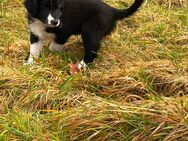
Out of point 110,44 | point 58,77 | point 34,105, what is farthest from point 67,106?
point 110,44

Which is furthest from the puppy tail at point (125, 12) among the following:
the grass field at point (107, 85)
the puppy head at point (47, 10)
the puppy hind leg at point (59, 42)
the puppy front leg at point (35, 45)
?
the puppy front leg at point (35, 45)

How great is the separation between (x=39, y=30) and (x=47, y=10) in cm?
38

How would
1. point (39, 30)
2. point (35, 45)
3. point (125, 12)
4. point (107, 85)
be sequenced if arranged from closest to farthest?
point (107, 85)
point (39, 30)
point (35, 45)
point (125, 12)

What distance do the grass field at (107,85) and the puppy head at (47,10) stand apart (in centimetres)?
45

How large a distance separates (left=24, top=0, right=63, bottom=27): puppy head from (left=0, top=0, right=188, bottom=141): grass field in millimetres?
453

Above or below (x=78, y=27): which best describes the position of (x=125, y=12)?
above

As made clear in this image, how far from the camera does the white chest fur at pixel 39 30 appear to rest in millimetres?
5557

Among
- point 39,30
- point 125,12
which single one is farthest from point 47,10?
point 125,12

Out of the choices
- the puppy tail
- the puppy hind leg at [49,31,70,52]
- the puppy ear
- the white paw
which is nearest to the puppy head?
the puppy ear

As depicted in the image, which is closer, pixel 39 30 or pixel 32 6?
pixel 32 6

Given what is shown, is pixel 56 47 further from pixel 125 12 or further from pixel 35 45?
pixel 125 12

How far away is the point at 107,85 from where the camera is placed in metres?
4.80

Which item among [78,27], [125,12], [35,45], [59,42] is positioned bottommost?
[35,45]

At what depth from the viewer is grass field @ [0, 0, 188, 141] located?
3662mm
